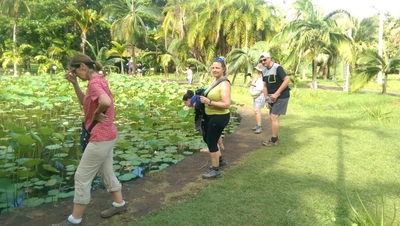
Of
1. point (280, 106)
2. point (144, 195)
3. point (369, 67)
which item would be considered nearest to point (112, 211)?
point (144, 195)

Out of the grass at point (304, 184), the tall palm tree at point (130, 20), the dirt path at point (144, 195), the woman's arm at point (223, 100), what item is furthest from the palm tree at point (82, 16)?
the woman's arm at point (223, 100)

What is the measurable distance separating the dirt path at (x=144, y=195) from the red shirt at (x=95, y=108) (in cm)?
75

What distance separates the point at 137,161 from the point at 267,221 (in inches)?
79.7

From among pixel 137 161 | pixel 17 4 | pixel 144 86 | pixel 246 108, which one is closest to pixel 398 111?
pixel 246 108

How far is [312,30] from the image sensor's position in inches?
590

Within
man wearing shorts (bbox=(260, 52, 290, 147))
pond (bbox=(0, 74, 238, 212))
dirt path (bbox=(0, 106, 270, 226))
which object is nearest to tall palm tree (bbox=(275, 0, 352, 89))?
pond (bbox=(0, 74, 238, 212))

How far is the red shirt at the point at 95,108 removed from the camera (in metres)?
2.36

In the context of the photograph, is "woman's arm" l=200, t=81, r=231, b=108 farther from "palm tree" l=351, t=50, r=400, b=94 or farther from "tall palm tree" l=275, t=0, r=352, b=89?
"tall palm tree" l=275, t=0, r=352, b=89

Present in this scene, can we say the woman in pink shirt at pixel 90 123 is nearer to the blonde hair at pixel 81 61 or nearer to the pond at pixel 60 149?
the blonde hair at pixel 81 61

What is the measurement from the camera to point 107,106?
2326 mm

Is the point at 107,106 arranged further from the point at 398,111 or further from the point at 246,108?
the point at 398,111

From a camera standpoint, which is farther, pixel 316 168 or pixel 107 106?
pixel 316 168

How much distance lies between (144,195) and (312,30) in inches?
544

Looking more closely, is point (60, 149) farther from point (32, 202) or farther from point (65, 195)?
point (32, 202)
